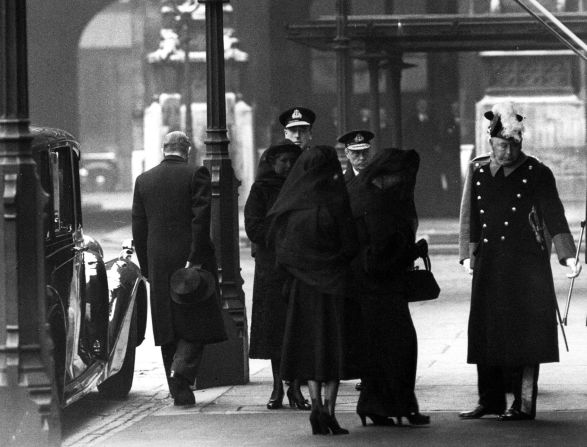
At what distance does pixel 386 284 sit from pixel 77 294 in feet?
6.27

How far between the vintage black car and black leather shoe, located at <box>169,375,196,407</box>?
48 cm

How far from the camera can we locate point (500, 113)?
9.32 m

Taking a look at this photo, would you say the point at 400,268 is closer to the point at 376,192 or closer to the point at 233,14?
the point at 376,192

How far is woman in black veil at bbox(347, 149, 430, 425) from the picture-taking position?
8953mm

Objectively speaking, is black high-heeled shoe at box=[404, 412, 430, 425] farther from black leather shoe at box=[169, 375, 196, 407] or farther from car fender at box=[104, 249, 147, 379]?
car fender at box=[104, 249, 147, 379]

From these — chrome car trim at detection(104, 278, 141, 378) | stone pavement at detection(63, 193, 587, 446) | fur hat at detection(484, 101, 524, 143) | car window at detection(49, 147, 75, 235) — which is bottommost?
stone pavement at detection(63, 193, 587, 446)

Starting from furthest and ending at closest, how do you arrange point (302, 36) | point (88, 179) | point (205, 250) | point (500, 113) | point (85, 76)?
point (85, 76)
point (88, 179)
point (302, 36)
point (205, 250)
point (500, 113)

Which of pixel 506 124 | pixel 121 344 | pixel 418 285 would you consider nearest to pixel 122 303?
pixel 121 344

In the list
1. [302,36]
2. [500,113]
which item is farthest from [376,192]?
[302,36]

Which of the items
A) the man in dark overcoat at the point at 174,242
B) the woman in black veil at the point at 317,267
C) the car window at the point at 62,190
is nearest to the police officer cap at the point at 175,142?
the man in dark overcoat at the point at 174,242

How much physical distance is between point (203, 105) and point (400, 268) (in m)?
24.0

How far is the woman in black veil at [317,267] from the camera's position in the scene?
28.8 ft

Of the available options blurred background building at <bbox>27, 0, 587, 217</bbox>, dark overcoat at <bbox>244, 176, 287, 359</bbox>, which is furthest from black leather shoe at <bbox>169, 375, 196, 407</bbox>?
blurred background building at <bbox>27, 0, 587, 217</bbox>

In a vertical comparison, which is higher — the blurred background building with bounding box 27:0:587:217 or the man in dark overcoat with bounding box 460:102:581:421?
the blurred background building with bounding box 27:0:587:217
